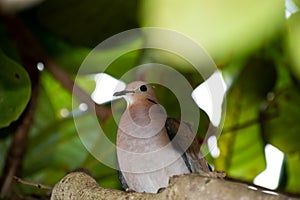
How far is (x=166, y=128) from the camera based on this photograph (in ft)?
3.79

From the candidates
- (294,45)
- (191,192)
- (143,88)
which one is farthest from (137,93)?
(294,45)

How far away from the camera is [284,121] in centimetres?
144

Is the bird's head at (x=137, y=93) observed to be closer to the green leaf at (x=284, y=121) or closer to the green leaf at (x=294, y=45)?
the green leaf at (x=284, y=121)

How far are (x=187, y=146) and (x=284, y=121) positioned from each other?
410mm

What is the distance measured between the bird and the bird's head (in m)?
0.06

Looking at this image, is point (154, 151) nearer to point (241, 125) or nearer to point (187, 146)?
point (187, 146)

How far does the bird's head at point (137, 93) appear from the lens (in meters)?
1.34

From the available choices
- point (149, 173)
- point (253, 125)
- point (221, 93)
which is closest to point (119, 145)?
point (149, 173)

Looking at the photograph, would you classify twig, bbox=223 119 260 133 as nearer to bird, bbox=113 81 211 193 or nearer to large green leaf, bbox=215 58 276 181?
large green leaf, bbox=215 58 276 181

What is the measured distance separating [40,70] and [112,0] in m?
0.43

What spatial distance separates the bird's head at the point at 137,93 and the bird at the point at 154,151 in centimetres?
6

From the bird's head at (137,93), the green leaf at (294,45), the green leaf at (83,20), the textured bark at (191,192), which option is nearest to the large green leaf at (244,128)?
the bird's head at (137,93)

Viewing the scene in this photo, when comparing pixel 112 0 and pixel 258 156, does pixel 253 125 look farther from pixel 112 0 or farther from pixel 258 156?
pixel 112 0

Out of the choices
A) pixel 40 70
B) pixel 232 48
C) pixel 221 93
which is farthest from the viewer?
pixel 40 70
